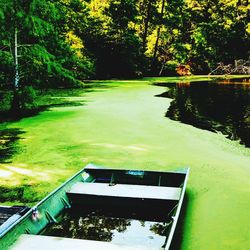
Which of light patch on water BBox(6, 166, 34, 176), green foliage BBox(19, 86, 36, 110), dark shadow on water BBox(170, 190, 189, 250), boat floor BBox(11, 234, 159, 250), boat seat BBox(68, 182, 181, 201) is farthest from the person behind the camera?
green foliage BBox(19, 86, 36, 110)

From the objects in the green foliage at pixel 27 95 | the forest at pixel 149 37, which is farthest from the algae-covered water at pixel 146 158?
the forest at pixel 149 37

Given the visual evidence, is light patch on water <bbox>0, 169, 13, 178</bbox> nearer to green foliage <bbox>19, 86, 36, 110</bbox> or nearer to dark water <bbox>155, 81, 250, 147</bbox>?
dark water <bbox>155, 81, 250, 147</bbox>

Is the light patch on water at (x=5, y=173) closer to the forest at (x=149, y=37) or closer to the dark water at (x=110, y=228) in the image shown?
the dark water at (x=110, y=228)

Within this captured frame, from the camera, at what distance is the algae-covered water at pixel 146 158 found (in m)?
4.03

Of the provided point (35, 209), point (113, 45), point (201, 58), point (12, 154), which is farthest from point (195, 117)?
point (201, 58)

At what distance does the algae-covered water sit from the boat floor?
76 centimetres

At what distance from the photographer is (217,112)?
12234mm

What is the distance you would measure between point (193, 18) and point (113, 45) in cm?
1050

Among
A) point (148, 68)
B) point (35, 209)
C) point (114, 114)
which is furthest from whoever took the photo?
point (148, 68)

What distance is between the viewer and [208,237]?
12.0ft

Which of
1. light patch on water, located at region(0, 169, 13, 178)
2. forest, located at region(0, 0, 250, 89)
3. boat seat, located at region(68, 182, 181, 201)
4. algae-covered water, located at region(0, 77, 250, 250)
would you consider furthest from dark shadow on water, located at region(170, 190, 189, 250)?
forest, located at region(0, 0, 250, 89)

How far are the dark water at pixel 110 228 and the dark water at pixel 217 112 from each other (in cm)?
436

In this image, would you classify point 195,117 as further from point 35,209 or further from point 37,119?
point 35,209

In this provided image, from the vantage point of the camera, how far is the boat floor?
311cm
